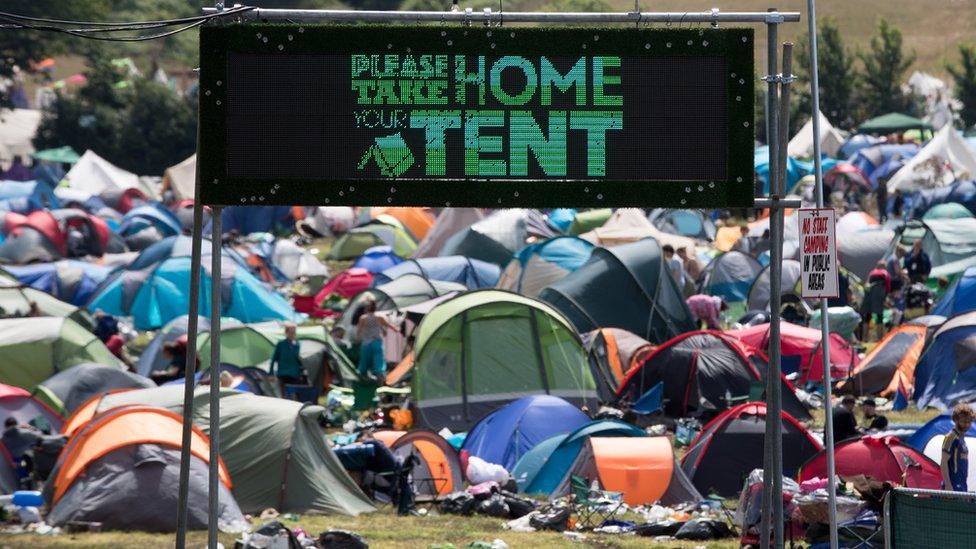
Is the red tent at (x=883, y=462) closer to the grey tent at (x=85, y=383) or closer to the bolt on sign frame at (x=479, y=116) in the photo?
the bolt on sign frame at (x=479, y=116)

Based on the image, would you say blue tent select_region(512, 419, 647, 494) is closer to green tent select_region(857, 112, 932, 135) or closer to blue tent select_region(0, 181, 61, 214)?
blue tent select_region(0, 181, 61, 214)

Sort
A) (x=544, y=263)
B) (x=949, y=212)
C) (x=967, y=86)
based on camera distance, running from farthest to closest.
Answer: (x=967, y=86) < (x=949, y=212) < (x=544, y=263)

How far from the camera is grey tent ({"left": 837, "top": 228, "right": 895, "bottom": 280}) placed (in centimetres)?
2680

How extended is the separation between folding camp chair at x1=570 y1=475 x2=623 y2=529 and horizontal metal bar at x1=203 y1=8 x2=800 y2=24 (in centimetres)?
Result: 558

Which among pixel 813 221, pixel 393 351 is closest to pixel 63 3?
pixel 393 351

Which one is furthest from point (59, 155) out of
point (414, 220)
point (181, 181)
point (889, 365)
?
point (889, 365)

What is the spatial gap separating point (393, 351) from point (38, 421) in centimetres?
689

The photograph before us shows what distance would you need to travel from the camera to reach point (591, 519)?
12.0 m

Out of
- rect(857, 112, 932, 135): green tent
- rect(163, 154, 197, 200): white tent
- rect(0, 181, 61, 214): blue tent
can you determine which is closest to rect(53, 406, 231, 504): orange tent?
rect(0, 181, 61, 214): blue tent

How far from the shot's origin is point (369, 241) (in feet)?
108

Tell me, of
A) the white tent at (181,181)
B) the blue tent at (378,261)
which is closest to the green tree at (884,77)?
the white tent at (181,181)

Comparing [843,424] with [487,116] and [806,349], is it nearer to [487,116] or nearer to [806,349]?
[806,349]

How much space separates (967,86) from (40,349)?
4335cm

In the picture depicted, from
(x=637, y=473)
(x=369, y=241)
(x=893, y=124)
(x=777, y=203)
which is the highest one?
(x=893, y=124)
